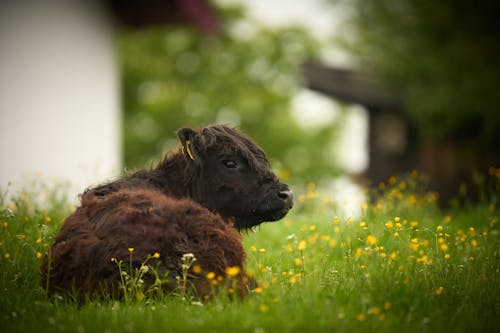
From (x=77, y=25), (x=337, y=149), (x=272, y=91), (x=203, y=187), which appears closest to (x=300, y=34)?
(x=272, y=91)

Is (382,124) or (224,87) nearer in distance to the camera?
(382,124)

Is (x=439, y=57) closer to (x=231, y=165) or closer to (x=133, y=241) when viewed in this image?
(x=231, y=165)

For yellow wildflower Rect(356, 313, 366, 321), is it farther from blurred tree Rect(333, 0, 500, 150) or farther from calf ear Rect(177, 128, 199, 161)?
blurred tree Rect(333, 0, 500, 150)

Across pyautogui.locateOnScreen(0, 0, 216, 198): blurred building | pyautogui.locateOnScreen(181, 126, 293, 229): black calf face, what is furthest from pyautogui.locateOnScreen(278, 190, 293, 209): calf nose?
pyautogui.locateOnScreen(0, 0, 216, 198): blurred building

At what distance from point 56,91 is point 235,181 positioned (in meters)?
7.53

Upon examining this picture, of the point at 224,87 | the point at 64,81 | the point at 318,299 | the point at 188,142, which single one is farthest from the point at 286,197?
the point at 224,87

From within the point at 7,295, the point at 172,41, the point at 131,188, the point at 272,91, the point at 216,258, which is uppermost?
the point at 172,41

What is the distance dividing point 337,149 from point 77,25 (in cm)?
2164

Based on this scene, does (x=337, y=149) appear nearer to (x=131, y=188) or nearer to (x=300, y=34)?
(x=300, y=34)

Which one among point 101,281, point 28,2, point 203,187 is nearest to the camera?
point 101,281

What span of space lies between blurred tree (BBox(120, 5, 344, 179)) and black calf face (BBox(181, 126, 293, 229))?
75.9 ft

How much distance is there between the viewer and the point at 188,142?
5.66 m

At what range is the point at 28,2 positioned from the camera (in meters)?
11.2

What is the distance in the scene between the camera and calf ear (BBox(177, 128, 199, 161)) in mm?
5645
